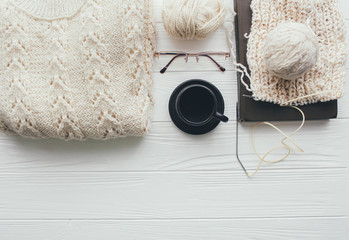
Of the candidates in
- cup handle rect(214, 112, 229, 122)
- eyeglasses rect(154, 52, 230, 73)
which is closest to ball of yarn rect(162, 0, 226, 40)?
eyeglasses rect(154, 52, 230, 73)

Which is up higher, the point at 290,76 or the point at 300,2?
the point at 300,2

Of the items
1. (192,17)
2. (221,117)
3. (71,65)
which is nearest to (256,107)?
(221,117)

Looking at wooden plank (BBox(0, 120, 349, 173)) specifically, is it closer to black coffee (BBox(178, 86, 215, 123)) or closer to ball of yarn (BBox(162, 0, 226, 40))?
black coffee (BBox(178, 86, 215, 123))

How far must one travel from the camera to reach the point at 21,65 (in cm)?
57

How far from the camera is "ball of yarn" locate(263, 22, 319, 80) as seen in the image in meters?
0.54

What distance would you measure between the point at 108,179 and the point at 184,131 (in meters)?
0.21

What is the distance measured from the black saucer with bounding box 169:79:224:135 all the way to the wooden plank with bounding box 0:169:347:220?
11cm

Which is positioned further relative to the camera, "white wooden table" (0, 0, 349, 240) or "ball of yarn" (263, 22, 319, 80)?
"white wooden table" (0, 0, 349, 240)

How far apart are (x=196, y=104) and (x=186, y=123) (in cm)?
5

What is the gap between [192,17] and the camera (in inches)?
22.3

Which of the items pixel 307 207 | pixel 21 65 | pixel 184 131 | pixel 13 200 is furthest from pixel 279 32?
pixel 13 200

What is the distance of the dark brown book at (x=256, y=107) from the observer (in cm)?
63

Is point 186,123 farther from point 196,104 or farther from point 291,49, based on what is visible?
point 291,49

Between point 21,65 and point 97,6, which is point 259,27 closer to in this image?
point 97,6
